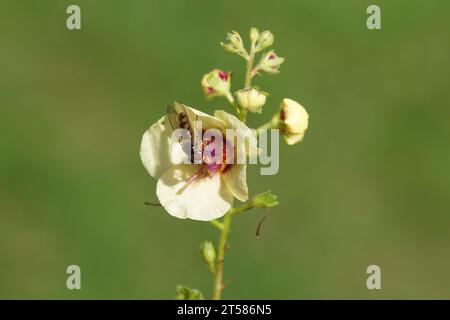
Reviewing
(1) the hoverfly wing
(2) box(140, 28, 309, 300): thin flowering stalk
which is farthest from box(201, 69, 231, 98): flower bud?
(1) the hoverfly wing

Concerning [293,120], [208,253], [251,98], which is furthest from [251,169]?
[251,98]

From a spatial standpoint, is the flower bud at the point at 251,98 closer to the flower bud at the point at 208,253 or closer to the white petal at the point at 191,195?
the white petal at the point at 191,195

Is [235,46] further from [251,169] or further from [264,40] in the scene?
[251,169]

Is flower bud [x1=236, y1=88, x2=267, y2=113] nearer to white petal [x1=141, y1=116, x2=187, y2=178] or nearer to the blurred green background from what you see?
white petal [x1=141, y1=116, x2=187, y2=178]

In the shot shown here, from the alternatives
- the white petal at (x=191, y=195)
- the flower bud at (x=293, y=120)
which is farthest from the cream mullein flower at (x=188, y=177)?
the flower bud at (x=293, y=120)

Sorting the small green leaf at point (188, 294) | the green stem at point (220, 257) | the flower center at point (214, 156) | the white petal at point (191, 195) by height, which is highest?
the flower center at point (214, 156)

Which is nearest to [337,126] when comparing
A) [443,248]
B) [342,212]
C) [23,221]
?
[342,212]

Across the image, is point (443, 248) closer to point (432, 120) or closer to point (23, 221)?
point (432, 120)
